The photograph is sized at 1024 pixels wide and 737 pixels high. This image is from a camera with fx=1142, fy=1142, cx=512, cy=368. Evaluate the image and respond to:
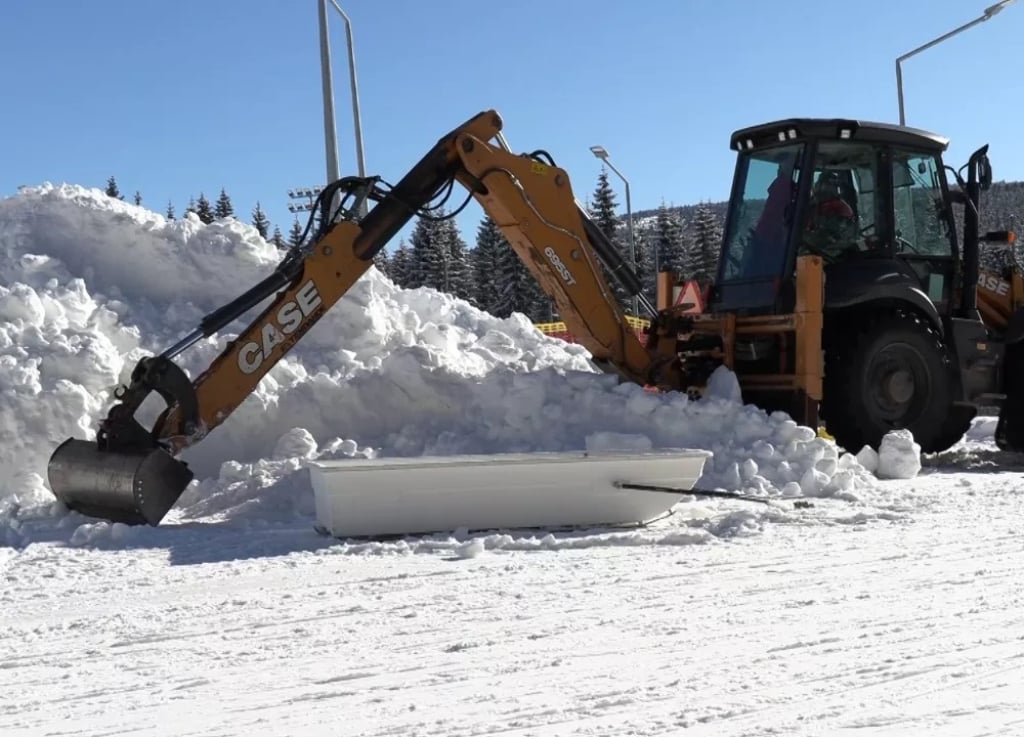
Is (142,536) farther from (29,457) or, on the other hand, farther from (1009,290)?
(1009,290)

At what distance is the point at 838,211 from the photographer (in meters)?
9.55

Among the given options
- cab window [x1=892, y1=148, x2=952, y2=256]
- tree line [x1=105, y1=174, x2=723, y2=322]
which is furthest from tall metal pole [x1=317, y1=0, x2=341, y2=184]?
tree line [x1=105, y1=174, x2=723, y2=322]

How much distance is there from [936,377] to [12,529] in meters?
7.21

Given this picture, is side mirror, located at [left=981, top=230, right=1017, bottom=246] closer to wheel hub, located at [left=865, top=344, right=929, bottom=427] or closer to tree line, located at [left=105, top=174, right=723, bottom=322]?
wheel hub, located at [left=865, top=344, right=929, bottom=427]

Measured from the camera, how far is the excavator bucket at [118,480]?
695 centimetres

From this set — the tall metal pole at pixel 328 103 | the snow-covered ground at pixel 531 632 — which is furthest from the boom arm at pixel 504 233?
the tall metal pole at pixel 328 103

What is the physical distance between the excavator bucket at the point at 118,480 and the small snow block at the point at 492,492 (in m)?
1.00

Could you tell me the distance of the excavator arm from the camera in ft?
23.3

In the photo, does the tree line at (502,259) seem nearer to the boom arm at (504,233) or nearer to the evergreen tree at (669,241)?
the evergreen tree at (669,241)

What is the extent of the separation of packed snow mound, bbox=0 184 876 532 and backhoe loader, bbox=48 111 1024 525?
0.69 meters

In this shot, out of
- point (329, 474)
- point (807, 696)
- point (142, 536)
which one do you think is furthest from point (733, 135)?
point (807, 696)

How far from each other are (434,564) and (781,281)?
4.75 metres

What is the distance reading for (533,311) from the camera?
5241 centimetres

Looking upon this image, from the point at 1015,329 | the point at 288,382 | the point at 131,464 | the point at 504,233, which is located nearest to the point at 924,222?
the point at 1015,329
